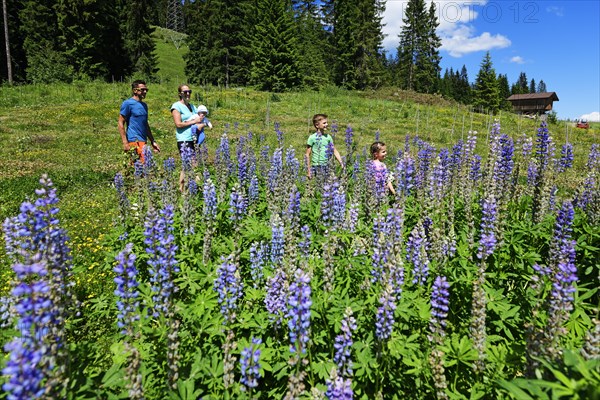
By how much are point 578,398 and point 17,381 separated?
2.33 m

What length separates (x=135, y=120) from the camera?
6.75 meters

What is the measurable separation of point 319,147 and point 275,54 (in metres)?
30.2

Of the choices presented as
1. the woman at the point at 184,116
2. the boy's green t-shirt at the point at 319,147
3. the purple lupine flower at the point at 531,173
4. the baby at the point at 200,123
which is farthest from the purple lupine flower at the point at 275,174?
the purple lupine flower at the point at 531,173

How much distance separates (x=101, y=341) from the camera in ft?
11.8

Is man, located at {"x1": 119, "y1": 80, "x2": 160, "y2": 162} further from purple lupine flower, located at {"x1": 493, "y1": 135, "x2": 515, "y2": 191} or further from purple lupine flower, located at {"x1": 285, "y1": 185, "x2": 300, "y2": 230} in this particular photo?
purple lupine flower, located at {"x1": 493, "y1": 135, "x2": 515, "y2": 191}

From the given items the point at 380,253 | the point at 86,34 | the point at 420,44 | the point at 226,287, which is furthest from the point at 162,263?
the point at 420,44

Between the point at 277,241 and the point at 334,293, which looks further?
the point at 277,241

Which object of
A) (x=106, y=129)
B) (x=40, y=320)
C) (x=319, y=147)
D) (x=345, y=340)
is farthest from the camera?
(x=106, y=129)

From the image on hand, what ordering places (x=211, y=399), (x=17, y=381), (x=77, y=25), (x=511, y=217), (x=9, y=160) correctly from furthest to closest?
(x=77, y=25), (x=9, y=160), (x=511, y=217), (x=211, y=399), (x=17, y=381)

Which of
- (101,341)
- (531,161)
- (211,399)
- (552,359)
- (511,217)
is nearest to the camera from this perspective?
(552,359)

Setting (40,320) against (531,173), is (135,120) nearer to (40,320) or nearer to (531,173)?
(40,320)

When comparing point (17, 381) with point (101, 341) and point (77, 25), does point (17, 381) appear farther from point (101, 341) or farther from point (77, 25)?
point (77, 25)

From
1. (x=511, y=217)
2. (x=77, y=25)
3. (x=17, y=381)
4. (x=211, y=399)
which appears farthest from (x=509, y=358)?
(x=77, y=25)

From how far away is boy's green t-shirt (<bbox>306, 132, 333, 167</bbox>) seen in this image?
691cm
